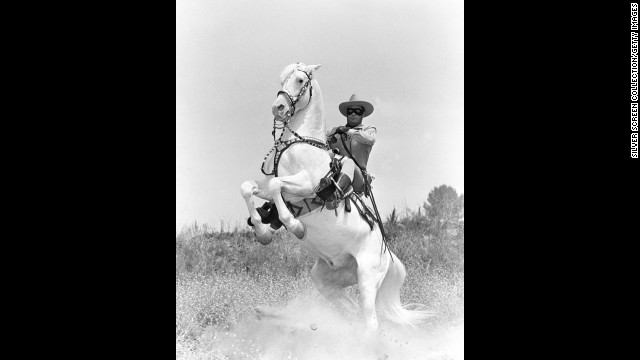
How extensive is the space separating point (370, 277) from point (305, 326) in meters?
0.66

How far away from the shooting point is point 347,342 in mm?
→ 6977

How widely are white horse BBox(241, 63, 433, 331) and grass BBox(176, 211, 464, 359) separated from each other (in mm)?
304

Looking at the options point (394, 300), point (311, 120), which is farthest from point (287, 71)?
point (394, 300)

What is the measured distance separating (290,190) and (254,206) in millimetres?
292

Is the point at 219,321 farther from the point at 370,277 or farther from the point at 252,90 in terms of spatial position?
the point at 252,90

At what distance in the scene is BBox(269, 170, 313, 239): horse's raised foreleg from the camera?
6602 mm

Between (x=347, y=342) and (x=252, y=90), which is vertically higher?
(x=252, y=90)

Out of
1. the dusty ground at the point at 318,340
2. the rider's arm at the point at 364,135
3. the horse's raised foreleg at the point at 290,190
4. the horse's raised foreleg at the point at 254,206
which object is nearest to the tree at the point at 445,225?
the dusty ground at the point at 318,340

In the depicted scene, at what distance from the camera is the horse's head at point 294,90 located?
22.2 feet

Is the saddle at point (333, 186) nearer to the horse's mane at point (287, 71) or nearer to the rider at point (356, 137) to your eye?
the rider at point (356, 137)

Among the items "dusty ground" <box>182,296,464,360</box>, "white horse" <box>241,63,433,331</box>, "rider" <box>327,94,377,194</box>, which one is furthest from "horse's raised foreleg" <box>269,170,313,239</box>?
"dusty ground" <box>182,296,464,360</box>

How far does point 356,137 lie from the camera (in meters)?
7.27

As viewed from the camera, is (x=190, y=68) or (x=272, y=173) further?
(x=190, y=68)

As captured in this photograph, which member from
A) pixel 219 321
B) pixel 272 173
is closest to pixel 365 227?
pixel 272 173
